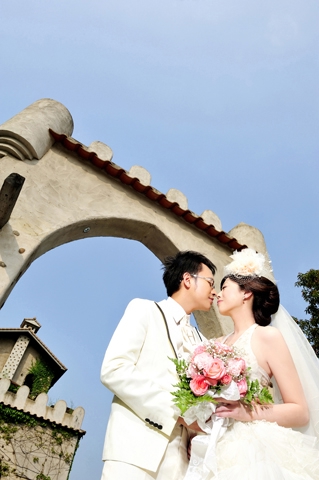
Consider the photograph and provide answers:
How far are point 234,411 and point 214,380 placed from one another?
0.90 feet

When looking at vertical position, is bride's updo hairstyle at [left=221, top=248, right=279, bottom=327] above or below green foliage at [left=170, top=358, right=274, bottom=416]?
above

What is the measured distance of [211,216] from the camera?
648cm

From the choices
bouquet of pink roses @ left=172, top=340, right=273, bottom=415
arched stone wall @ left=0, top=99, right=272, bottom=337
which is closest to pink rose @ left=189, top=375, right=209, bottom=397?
bouquet of pink roses @ left=172, top=340, right=273, bottom=415

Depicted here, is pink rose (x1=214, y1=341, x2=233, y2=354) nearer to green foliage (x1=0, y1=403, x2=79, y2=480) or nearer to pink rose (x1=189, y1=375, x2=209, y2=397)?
pink rose (x1=189, y1=375, x2=209, y2=397)

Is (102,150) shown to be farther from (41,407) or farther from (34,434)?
(41,407)

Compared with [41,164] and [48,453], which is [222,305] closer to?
[41,164]

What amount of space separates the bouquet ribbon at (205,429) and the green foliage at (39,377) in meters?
20.5

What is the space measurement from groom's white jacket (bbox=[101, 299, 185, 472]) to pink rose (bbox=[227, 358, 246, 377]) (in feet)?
1.20

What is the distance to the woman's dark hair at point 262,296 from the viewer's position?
279 centimetres

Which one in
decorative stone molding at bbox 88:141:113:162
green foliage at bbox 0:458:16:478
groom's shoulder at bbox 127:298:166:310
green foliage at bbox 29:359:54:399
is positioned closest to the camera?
groom's shoulder at bbox 127:298:166:310

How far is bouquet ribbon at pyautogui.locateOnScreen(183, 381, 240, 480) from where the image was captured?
191cm

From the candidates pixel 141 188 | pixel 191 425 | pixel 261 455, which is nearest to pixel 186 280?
pixel 191 425

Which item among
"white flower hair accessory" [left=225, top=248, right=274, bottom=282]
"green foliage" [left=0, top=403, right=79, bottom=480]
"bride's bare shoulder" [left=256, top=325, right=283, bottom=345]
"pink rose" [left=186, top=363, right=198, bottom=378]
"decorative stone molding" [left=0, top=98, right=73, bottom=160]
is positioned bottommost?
"pink rose" [left=186, top=363, right=198, bottom=378]

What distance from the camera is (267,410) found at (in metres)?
2.16
